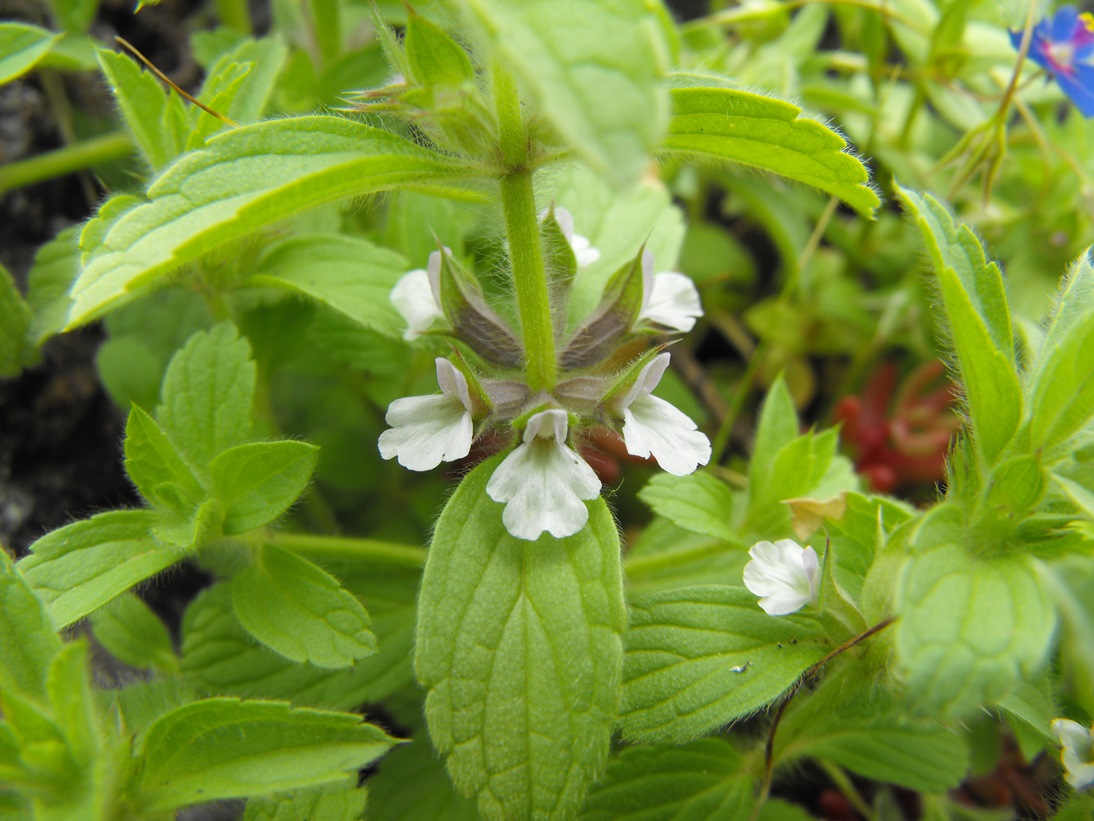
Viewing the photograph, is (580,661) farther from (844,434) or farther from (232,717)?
(844,434)

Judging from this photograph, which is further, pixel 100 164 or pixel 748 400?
pixel 748 400

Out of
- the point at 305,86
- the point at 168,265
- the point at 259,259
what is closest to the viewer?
the point at 168,265

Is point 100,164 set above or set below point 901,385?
above

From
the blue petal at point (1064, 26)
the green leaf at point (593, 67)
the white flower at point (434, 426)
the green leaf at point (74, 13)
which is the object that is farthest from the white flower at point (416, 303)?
the blue petal at point (1064, 26)

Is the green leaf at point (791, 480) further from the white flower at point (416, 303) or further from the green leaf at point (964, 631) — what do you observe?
the white flower at point (416, 303)

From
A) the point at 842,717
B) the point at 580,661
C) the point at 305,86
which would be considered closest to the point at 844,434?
the point at 842,717

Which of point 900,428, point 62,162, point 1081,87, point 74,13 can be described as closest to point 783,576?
point 900,428

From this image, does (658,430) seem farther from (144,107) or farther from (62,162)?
(62,162)

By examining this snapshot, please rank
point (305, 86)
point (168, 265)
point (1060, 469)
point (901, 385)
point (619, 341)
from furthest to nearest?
point (901, 385)
point (305, 86)
point (619, 341)
point (1060, 469)
point (168, 265)
